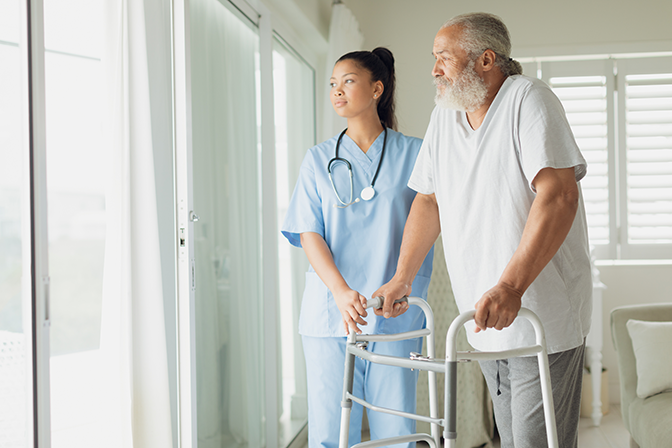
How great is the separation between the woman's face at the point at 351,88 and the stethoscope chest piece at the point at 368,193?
0.23 meters

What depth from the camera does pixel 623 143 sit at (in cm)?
328

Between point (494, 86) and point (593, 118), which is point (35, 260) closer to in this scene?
point (494, 86)

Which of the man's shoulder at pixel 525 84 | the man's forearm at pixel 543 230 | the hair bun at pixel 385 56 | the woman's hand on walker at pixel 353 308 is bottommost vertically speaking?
the woman's hand on walker at pixel 353 308

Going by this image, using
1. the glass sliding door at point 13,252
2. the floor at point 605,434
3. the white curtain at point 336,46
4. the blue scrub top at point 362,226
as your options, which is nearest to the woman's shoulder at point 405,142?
the blue scrub top at point 362,226

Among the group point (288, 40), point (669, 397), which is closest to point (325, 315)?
point (669, 397)

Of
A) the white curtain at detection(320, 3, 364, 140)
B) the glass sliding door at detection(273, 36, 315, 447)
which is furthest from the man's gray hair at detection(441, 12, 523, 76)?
the white curtain at detection(320, 3, 364, 140)

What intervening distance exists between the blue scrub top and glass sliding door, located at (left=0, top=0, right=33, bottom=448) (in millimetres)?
707

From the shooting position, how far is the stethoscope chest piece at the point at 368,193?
1.47 m

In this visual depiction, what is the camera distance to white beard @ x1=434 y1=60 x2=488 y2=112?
1.15m

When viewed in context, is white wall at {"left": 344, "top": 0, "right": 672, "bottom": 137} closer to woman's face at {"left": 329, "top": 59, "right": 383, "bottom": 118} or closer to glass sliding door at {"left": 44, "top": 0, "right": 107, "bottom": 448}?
woman's face at {"left": 329, "top": 59, "right": 383, "bottom": 118}

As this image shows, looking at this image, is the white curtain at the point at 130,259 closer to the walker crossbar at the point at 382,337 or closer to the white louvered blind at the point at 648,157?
the walker crossbar at the point at 382,337

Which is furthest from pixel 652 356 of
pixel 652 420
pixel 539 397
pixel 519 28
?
pixel 519 28

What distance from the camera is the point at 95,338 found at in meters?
1.23

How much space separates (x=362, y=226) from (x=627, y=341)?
4.39 feet
